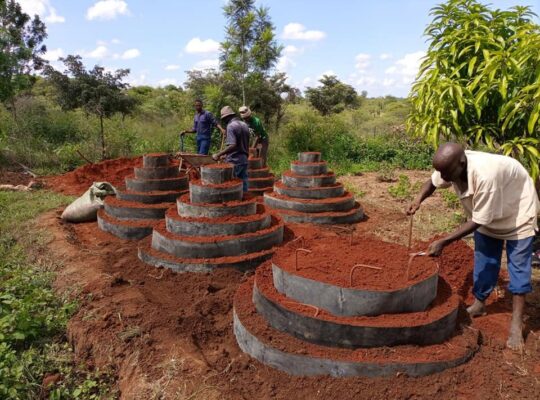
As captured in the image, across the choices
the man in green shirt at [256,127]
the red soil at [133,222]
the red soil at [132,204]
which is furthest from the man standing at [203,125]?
the red soil at [133,222]

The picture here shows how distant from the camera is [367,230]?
279 inches

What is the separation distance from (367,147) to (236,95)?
5.50 meters

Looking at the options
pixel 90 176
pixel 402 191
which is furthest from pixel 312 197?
pixel 90 176

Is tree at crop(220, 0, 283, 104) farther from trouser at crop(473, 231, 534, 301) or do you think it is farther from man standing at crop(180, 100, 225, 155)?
trouser at crop(473, 231, 534, 301)

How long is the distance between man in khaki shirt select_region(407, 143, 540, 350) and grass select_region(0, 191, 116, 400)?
3.01 metres

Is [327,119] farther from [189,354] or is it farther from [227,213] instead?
[189,354]

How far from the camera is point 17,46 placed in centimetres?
1477

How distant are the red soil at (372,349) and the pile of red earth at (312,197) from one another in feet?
13.0

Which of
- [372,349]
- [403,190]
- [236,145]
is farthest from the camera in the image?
[403,190]

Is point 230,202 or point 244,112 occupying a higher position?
point 244,112

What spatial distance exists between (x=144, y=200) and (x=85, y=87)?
12.0 metres

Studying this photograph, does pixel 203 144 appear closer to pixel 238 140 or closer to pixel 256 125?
pixel 256 125

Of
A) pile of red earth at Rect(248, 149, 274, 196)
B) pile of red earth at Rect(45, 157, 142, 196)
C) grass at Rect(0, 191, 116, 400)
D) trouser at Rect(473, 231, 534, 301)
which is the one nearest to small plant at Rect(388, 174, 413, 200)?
pile of red earth at Rect(248, 149, 274, 196)

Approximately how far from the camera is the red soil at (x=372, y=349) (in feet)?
9.54
